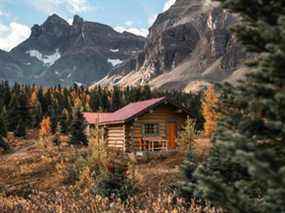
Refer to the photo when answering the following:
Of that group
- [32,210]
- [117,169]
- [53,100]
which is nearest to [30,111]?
[53,100]

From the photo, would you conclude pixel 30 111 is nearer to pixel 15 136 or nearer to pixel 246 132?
pixel 15 136

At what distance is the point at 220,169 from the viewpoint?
15.1 feet

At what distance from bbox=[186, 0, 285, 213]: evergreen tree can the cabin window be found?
29.8 meters

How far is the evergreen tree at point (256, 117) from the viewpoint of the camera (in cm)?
365

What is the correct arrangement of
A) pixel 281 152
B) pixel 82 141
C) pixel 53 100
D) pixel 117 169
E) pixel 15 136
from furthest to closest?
pixel 53 100 < pixel 15 136 < pixel 82 141 < pixel 117 169 < pixel 281 152

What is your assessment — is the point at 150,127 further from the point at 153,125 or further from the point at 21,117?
the point at 21,117

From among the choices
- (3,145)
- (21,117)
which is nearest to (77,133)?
(3,145)

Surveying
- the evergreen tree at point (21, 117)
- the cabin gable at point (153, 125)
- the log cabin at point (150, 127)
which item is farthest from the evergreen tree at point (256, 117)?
the evergreen tree at point (21, 117)

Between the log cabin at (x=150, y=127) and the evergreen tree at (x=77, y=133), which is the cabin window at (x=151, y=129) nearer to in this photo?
the log cabin at (x=150, y=127)

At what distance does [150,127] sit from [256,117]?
99.6ft

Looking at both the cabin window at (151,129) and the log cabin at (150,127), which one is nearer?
the log cabin at (150,127)

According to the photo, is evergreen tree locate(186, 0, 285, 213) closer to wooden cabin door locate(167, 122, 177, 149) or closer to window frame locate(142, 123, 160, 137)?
window frame locate(142, 123, 160, 137)

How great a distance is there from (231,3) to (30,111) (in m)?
76.1

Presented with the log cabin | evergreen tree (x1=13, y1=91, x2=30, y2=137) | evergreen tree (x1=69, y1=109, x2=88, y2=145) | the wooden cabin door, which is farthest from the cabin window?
evergreen tree (x1=13, y1=91, x2=30, y2=137)
